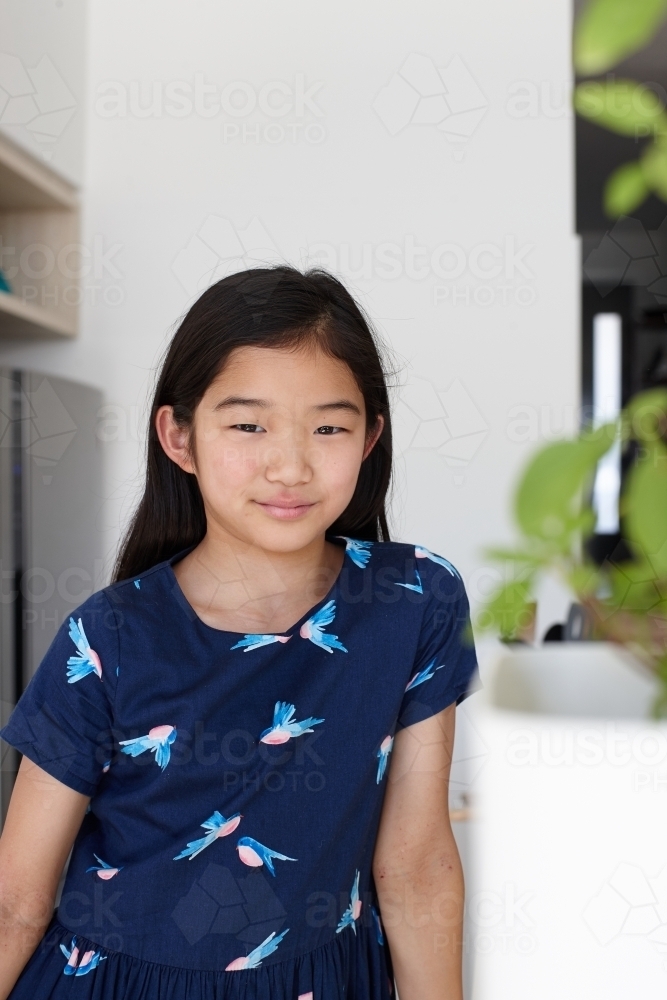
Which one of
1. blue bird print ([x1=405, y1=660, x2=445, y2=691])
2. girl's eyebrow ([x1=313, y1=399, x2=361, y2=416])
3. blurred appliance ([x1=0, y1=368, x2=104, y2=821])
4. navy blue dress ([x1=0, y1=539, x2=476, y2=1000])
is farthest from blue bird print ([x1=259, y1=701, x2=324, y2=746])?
blurred appliance ([x1=0, y1=368, x2=104, y2=821])

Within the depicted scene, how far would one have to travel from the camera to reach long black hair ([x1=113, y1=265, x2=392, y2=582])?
39.1 inches

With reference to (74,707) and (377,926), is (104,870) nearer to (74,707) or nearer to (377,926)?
(74,707)

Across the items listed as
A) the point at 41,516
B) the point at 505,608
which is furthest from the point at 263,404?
the point at 41,516

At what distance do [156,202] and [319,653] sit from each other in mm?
1595

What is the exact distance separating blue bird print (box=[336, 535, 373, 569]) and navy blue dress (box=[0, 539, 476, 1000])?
0.08 metres

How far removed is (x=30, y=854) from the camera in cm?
88

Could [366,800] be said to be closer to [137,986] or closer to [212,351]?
[137,986]

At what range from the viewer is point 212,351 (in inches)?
38.9

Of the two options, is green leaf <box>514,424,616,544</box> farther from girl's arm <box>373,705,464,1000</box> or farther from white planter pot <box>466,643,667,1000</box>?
girl's arm <box>373,705,464,1000</box>

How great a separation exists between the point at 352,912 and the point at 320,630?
0.94 ft

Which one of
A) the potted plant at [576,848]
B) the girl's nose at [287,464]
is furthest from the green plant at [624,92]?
the girl's nose at [287,464]

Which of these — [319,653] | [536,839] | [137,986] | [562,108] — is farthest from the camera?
[562,108]

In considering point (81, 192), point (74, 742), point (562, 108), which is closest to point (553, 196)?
point (562, 108)

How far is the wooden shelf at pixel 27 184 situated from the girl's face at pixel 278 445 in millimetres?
1322
